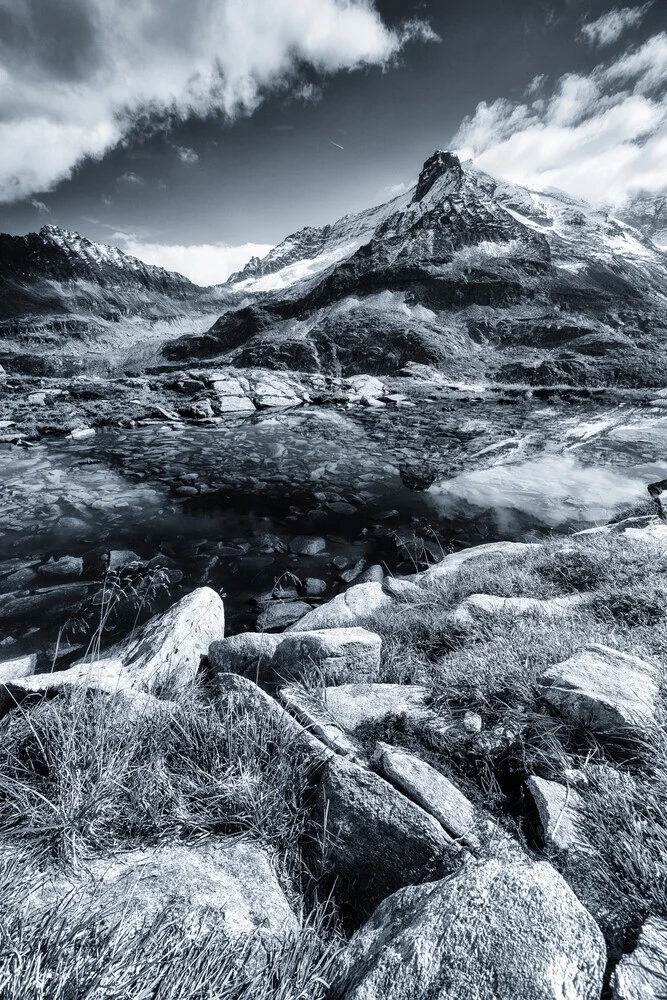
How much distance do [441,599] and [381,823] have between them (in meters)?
2.73

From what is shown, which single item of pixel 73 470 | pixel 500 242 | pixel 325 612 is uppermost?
pixel 500 242

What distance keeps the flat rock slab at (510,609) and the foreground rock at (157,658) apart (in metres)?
2.19

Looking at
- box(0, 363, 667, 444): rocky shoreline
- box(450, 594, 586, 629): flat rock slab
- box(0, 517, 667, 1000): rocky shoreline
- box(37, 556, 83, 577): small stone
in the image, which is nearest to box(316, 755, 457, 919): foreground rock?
box(0, 517, 667, 1000): rocky shoreline

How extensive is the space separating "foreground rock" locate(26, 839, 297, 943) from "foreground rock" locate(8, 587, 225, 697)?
96 cm

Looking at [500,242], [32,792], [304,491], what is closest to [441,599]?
[32,792]

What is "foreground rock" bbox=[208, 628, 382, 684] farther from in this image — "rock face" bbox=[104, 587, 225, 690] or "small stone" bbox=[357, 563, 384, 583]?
"small stone" bbox=[357, 563, 384, 583]

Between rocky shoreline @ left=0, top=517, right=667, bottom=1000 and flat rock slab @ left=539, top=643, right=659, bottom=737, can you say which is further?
flat rock slab @ left=539, top=643, right=659, bottom=737

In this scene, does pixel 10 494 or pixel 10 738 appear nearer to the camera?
pixel 10 738

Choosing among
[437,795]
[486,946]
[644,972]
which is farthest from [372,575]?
[644,972]

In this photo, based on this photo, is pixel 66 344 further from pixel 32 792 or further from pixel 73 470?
pixel 32 792

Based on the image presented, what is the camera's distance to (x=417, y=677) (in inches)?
105

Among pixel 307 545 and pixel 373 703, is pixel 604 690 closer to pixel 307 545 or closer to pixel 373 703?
pixel 373 703

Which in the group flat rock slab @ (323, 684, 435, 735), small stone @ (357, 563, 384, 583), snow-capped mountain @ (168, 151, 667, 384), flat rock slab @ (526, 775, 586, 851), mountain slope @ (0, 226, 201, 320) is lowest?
small stone @ (357, 563, 384, 583)

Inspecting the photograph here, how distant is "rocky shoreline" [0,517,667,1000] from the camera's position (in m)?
1.08
